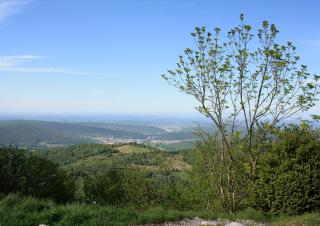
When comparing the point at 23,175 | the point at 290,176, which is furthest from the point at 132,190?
the point at 290,176

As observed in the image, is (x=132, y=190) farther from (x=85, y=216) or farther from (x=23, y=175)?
(x=85, y=216)

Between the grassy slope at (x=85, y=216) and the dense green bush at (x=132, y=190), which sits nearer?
the grassy slope at (x=85, y=216)

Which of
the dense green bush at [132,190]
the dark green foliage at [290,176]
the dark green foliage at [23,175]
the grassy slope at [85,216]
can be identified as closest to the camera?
the grassy slope at [85,216]

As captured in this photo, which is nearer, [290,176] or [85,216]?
[85,216]

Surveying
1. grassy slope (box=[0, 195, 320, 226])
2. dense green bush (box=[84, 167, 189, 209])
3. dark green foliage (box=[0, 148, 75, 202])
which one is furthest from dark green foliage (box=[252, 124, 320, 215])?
dense green bush (box=[84, 167, 189, 209])

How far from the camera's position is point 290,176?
11383 mm

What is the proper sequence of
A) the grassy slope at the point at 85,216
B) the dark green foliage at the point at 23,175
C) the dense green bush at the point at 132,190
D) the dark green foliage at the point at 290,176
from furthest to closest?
the dense green bush at the point at 132,190, the dark green foliage at the point at 23,175, the dark green foliage at the point at 290,176, the grassy slope at the point at 85,216

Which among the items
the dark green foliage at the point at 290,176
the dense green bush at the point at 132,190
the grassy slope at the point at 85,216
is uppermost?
the dark green foliage at the point at 290,176

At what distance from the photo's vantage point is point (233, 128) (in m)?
14.2

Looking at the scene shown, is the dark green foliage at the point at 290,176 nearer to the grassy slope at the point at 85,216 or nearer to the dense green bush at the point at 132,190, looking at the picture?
the grassy slope at the point at 85,216

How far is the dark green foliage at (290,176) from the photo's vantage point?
443 inches

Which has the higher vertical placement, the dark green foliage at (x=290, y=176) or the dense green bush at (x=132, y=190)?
the dark green foliage at (x=290, y=176)

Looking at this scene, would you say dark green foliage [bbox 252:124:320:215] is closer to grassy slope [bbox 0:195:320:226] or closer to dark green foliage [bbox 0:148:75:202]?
grassy slope [bbox 0:195:320:226]

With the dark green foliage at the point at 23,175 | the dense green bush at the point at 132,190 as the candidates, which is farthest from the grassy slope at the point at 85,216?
the dense green bush at the point at 132,190
